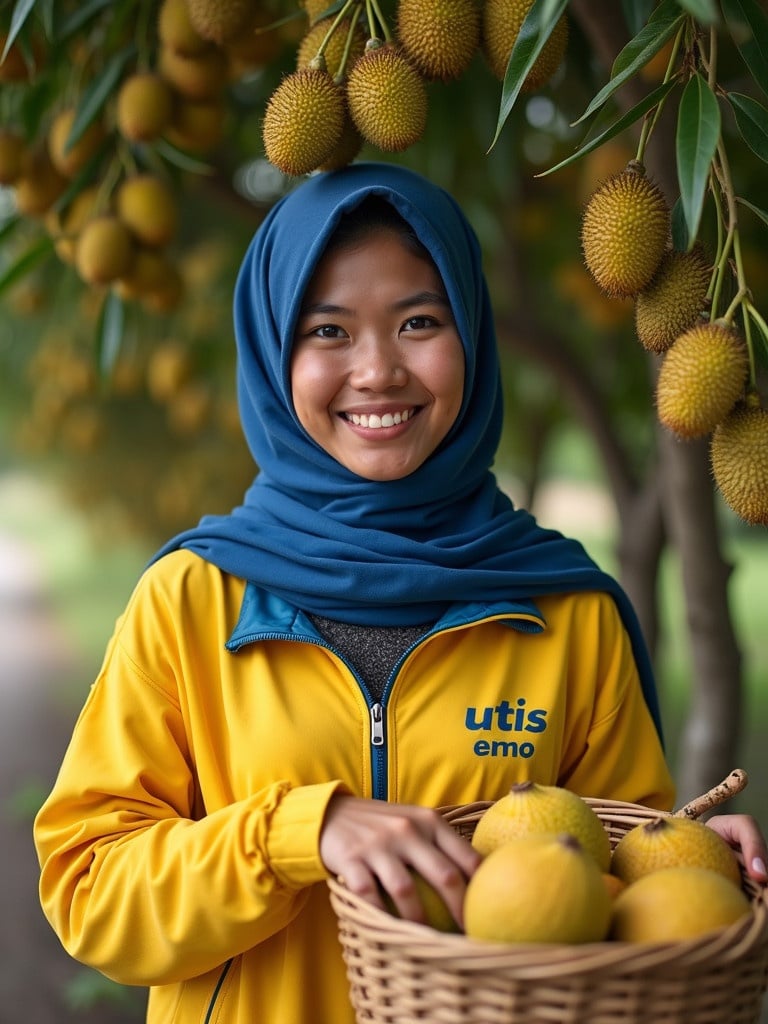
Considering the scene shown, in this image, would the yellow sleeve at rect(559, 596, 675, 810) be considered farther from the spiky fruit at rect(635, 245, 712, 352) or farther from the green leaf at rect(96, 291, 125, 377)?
the green leaf at rect(96, 291, 125, 377)

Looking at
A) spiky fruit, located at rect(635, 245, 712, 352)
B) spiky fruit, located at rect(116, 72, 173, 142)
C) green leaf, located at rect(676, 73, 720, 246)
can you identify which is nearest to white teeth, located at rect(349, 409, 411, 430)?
spiky fruit, located at rect(635, 245, 712, 352)

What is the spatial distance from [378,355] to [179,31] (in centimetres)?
59

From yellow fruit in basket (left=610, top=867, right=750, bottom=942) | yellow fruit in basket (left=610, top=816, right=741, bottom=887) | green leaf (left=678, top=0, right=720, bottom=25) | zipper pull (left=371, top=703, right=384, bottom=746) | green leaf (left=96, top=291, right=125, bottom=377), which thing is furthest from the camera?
green leaf (left=96, top=291, right=125, bottom=377)

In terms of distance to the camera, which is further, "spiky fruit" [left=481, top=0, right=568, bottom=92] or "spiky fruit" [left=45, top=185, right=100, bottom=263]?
"spiky fruit" [left=45, top=185, right=100, bottom=263]

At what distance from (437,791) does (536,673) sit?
184 mm

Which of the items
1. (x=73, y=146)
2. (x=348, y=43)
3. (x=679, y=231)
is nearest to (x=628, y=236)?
(x=679, y=231)

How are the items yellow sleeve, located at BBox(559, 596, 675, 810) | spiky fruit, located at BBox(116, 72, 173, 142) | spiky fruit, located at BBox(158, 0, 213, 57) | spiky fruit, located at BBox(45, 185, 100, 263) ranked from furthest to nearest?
spiky fruit, located at BBox(45, 185, 100, 263) → spiky fruit, located at BBox(116, 72, 173, 142) → spiky fruit, located at BBox(158, 0, 213, 57) → yellow sleeve, located at BBox(559, 596, 675, 810)

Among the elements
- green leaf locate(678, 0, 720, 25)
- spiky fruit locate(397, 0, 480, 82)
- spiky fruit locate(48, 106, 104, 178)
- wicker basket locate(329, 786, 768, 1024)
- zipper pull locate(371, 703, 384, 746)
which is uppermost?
spiky fruit locate(48, 106, 104, 178)

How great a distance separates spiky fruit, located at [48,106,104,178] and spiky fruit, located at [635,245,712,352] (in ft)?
3.39

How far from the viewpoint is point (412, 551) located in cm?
141

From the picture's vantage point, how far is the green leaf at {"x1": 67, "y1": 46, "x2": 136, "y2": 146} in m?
1.72

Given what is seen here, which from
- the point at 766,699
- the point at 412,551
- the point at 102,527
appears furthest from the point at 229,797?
the point at 766,699

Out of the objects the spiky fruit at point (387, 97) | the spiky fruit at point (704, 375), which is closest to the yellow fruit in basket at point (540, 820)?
the spiky fruit at point (704, 375)

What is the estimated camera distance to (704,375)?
105 cm
